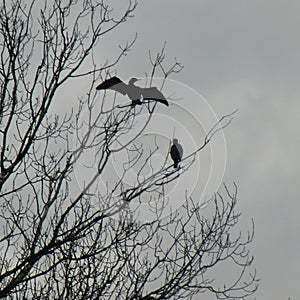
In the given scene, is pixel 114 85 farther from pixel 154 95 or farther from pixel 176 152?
pixel 176 152

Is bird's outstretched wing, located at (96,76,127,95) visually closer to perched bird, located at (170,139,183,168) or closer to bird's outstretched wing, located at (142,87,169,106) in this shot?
bird's outstretched wing, located at (142,87,169,106)

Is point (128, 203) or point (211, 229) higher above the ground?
point (211, 229)

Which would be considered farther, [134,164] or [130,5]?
[130,5]

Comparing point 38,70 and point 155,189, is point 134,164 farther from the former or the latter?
point 38,70

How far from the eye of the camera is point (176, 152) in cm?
673

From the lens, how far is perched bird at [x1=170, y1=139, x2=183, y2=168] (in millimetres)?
6605

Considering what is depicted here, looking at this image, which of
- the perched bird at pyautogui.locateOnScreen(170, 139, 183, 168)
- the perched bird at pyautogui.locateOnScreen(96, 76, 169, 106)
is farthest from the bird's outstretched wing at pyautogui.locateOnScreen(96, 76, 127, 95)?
the perched bird at pyautogui.locateOnScreen(170, 139, 183, 168)

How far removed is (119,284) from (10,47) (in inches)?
104

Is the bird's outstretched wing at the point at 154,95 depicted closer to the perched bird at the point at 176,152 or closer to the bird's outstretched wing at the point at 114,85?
the bird's outstretched wing at the point at 114,85

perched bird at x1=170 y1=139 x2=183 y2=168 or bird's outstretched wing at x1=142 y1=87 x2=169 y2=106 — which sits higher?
bird's outstretched wing at x1=142 y1=87 x2=169 y2=106

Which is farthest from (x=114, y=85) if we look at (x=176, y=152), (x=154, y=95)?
(x=176, y=152)

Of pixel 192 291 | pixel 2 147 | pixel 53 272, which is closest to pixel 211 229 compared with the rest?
pixel 192 291

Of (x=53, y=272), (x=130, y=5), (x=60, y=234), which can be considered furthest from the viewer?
(x=130, y=5)

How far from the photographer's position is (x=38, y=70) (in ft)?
22.9
